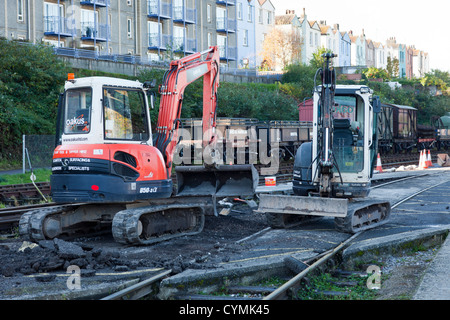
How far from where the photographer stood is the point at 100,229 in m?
12.3

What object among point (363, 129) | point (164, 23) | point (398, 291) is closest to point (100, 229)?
point (363, 129)

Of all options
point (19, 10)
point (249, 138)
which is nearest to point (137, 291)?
point (249, 138)

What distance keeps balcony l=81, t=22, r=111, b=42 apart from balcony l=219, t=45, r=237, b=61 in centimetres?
1508

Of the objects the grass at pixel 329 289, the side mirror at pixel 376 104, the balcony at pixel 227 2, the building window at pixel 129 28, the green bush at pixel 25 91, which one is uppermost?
the balcony at pixel 227 2

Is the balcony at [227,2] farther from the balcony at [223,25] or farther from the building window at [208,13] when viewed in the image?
the building window at [208,13]

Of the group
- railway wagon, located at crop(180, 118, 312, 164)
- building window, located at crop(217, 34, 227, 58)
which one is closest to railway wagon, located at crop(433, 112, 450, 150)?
railway wagon, located at crop(180, 118, 312, 164)

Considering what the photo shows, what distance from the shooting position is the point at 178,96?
484 inches

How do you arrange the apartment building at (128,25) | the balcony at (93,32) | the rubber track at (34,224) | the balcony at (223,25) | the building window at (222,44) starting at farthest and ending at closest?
1. the building window at (222,44)
2. the balcony at (223,25)
3. the balcony at (93,32)
4. the apartment building at (128,25)
5. the rubber track at (34,224)

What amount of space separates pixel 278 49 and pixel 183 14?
53.9 feet

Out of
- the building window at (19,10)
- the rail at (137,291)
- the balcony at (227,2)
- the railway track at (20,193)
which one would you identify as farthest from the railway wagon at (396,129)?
the rail at (137,291)

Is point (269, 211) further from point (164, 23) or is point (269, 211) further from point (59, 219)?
point (164, 23)

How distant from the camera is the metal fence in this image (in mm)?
23531

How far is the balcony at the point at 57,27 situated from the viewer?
37500 mm

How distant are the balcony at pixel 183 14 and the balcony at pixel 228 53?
5.39m
